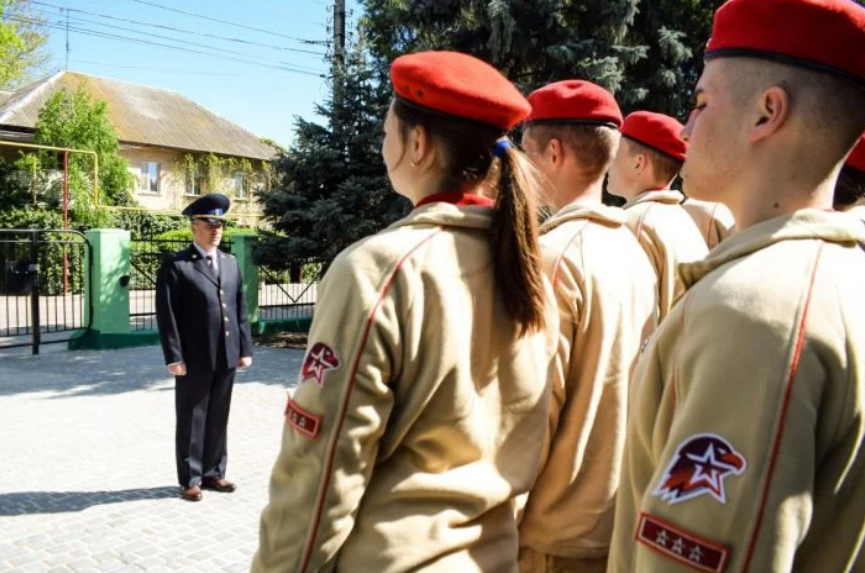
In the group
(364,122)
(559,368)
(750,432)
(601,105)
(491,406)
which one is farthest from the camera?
(364,122)

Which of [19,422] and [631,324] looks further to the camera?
[19,422]

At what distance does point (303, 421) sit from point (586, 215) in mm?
1169

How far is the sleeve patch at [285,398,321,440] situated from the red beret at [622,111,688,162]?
235 centimetres

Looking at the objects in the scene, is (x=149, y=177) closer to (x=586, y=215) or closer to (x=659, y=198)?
(x=659, y=198)

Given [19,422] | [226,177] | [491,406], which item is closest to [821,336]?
[491,406]

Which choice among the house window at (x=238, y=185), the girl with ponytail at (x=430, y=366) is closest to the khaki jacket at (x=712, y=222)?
the girl with ponytail at (x=430, y=366)

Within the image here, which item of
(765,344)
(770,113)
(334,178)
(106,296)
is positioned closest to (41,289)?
(106,296)

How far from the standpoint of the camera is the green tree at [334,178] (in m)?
12.6

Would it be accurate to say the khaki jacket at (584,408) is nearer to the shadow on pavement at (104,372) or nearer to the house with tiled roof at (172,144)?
the shadow on pavement at (104,372)

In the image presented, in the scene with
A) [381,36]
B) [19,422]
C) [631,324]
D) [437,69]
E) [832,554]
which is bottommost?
[19,422]

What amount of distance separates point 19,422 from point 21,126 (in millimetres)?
24300

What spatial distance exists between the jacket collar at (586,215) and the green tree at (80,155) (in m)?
24.1

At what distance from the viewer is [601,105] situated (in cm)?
264

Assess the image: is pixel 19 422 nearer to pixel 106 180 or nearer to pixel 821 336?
pixel 821 336
